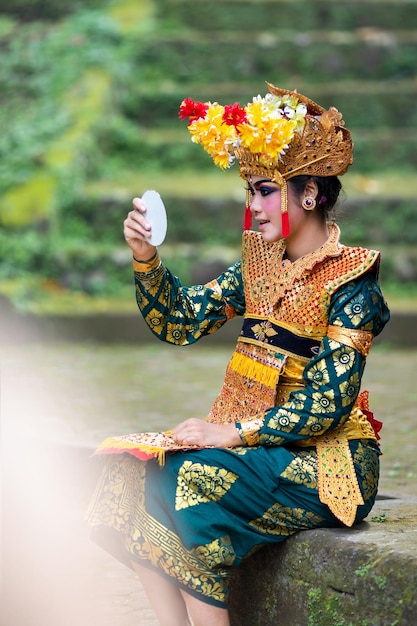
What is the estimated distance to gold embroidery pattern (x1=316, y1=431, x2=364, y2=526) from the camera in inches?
125

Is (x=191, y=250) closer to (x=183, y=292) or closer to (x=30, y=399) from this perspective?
(x=30, y=399)

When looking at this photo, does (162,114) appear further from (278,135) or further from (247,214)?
(278,135)

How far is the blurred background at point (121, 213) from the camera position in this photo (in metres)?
4.82

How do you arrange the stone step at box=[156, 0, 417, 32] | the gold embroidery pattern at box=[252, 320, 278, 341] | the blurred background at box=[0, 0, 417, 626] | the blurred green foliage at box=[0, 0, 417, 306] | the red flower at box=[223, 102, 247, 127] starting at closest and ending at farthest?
the red flower at box=[223, 102, 247, 127]
the gold embroidery pattern at box=[252, 320, 278, 341]
the blurred background at box=[0, 0, 417, 626]
the blurred green foliage at box=[0, 0, 417, 306]
the stone step at box=[156, 0, 417, 32]

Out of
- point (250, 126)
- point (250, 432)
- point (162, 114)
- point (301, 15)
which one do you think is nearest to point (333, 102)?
point (162, 114)

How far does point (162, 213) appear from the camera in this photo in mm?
3359

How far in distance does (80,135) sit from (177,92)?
1.36m

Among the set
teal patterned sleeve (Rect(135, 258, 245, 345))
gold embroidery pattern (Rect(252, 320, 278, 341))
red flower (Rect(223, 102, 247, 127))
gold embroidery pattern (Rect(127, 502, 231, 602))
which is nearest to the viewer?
gold embroidery pattern (Rect(127, 502, 231, 602))

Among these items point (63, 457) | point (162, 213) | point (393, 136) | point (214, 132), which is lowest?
point (63, 457)

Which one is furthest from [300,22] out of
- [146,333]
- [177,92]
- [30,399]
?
[30,399]

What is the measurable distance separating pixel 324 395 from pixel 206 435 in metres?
0.33

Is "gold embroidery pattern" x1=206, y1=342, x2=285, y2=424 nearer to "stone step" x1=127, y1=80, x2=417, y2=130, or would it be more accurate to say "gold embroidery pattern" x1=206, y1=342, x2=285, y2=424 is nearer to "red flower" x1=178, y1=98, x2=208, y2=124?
"red flower" x1=178, y1=98, x2=208, y2=124

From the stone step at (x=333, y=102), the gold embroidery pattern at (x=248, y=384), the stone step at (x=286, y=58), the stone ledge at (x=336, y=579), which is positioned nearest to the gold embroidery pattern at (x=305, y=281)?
the gold embroidery pattern at (x=248, y=384)

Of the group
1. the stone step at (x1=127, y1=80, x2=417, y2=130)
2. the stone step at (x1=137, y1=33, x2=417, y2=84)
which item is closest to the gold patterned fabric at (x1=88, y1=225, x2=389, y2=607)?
the stone step at (x1=127, y1=80, x2=417, y2=130)
